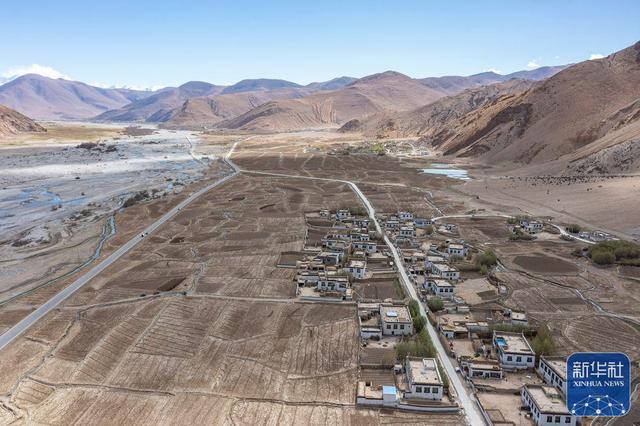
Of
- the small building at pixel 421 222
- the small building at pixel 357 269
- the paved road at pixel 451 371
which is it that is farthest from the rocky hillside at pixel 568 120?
the small building at pixel 357 269

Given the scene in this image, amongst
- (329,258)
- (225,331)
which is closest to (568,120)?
(329,258)

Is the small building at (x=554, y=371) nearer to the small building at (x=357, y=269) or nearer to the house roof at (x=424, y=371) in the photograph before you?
the house roof at (x=424, y=371)

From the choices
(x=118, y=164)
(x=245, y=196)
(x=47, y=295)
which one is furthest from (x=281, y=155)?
(x=47, y=295)

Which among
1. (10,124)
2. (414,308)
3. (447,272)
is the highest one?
(10,124)

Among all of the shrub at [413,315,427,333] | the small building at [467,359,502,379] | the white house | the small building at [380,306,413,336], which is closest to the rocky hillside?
the white house

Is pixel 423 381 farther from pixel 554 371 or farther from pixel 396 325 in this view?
pixel 554 371

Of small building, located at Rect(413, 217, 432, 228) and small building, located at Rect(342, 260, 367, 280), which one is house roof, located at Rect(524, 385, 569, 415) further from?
small building, located at Rect(413, 217, 432, 228)
